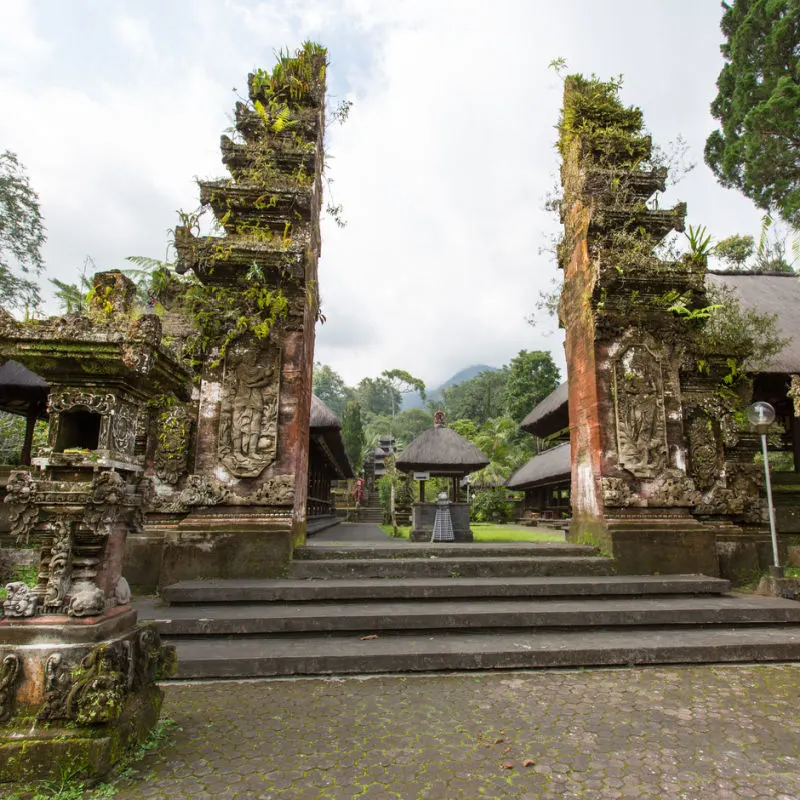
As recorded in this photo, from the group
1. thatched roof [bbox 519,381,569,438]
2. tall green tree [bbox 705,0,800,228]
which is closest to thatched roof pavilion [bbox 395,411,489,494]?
thatched roof [bbox 519,381,569,438]

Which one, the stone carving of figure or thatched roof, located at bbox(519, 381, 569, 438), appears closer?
the stone carving of figure

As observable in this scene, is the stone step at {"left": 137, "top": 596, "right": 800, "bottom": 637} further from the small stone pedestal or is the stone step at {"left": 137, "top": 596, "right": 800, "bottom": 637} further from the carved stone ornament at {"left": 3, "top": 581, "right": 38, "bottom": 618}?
the small stone pedestal

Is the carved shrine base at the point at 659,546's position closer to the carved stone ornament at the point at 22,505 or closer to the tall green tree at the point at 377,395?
the carved stone ornament at the point at 22,505

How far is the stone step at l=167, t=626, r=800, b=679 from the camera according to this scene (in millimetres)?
4207

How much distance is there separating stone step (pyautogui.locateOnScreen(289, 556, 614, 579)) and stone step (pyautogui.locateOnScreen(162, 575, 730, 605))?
11 cm

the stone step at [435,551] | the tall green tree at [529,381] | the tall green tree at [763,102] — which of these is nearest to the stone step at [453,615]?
the stone step at [435,551]

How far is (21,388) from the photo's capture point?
988 cm

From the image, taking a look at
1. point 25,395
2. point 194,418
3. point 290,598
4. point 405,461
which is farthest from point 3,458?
point 290,598

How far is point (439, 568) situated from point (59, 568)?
4025 mm

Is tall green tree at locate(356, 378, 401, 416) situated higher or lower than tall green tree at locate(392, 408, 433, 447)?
higher

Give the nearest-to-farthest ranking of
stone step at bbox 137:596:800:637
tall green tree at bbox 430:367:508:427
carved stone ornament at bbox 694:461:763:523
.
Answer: stone step at bbox 137:596:800:637 → carved stone ornament at bbox 694:461:763:523 → tall green tree at bbox 430:367:508:427

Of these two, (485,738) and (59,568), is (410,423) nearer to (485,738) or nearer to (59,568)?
(485,738)

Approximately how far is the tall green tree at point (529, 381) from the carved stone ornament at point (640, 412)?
3238cm

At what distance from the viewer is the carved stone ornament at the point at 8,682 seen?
2717 millimetres
